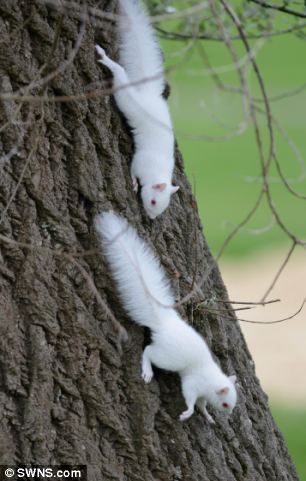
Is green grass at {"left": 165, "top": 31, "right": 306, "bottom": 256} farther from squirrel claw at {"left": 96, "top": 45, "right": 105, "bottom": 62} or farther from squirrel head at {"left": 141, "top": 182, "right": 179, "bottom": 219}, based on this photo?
squirrel claw at {"left": 96, "top": 45, "right": 105, "bottom": 62}

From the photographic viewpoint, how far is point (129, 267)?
8.33 ft

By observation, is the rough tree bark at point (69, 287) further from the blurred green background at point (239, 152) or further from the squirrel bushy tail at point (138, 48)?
the blurred green background at point (239, 152)

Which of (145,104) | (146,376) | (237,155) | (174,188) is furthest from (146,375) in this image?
(237,155)

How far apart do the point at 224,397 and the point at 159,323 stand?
31 cm

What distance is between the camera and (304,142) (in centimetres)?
1380

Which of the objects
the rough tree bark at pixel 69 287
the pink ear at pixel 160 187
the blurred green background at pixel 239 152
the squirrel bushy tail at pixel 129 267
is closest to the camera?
the rough tree bark at pixel 69 287

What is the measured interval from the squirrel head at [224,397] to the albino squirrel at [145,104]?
1.73 feet

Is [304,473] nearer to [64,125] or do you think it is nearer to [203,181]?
[64,125]

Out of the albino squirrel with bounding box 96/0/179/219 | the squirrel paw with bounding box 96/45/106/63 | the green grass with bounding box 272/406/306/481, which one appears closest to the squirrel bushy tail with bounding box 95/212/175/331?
the albino squirrel with bounding box 96/0/179/219

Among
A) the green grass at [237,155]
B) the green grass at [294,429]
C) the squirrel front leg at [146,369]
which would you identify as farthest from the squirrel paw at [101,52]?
the green grass at [237,155]

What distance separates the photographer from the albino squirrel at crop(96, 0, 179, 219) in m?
2.65

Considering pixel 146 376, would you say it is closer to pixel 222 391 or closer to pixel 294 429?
pixel 222 391

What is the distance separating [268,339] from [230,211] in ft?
10.9

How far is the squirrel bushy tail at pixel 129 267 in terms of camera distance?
251 cm
